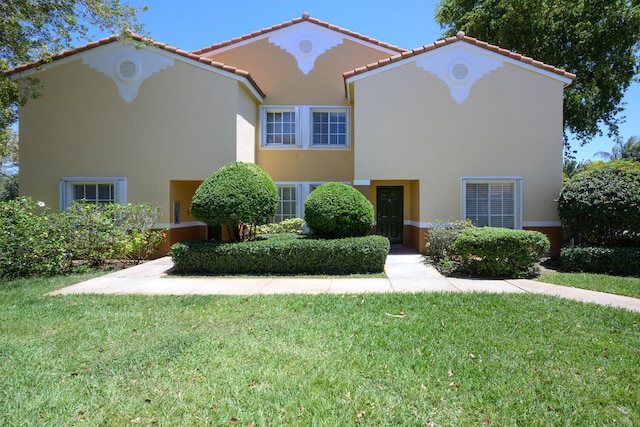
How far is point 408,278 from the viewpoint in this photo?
8312mm

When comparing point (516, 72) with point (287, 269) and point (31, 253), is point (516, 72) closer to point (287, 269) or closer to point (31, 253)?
point (287, 269)

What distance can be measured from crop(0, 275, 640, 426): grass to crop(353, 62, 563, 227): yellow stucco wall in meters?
6.35

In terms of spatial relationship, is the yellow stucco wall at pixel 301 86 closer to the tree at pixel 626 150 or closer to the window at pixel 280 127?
the window at pixel 280 127

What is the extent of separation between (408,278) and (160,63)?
10256 millimetres

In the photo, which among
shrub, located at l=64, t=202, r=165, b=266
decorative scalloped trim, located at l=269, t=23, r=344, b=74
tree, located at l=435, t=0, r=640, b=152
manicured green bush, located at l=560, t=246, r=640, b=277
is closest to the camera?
manicured green bush, located at l=560, t=246, r=640, b=277

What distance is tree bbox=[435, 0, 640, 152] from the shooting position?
15.3 m

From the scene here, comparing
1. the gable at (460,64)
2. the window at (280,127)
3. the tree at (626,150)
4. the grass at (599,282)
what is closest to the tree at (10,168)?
the window at (280,127)

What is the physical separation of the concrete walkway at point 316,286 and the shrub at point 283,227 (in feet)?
12.4

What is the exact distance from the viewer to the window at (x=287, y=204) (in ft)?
43.8

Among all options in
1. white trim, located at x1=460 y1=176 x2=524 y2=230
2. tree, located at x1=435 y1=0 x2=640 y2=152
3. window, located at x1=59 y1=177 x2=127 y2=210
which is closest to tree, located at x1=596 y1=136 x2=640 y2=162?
tree, located at x1=435 y1=0 x2=640 y2=152

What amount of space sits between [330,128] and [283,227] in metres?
4.38

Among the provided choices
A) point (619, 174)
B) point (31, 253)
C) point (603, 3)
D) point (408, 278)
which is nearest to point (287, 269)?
point (408, 278)

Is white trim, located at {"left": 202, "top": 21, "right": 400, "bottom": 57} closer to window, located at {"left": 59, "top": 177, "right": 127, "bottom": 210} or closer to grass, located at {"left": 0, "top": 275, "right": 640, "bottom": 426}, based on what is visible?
window, located at {"left": 59, "top": 177, "right": 127, "bottom": 210}

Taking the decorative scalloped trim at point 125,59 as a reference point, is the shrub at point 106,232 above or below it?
below
